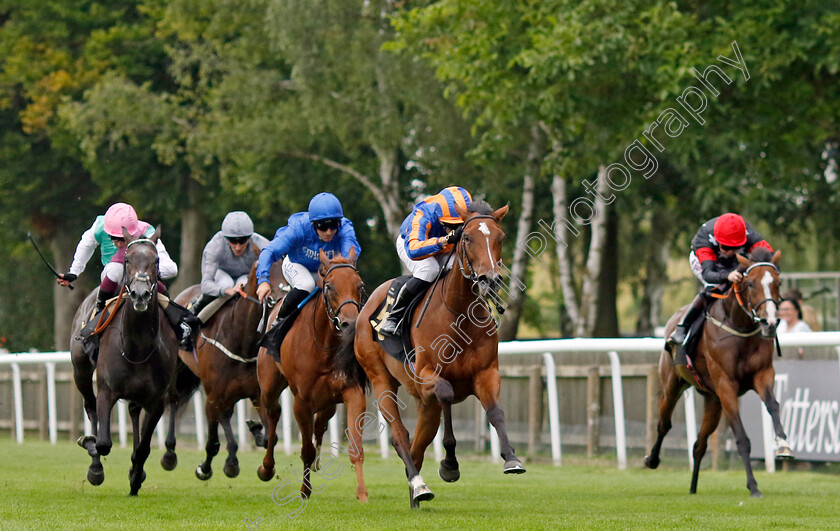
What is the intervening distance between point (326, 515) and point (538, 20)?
10.9 meters

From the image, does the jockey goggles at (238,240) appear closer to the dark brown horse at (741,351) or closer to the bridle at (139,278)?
the bridle at (139,278)

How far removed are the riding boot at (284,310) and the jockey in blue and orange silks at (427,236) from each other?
3.78 ft

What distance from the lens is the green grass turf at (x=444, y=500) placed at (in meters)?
7.57

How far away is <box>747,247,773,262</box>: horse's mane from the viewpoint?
32.1ft

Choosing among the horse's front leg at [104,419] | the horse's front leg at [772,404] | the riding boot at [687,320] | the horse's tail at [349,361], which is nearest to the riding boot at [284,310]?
the horse's tail at [349,361]

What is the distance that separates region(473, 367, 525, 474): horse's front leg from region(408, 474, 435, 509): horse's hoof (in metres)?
0.56

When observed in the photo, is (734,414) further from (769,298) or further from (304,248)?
(304,248)

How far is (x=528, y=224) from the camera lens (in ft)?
77.2

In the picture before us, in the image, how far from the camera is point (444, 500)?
9.38 metres

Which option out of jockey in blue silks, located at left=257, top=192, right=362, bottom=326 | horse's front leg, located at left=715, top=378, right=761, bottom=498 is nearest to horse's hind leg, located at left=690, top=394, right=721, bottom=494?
horse's front leg, located at left=715, top=378, right=761, bottom=498

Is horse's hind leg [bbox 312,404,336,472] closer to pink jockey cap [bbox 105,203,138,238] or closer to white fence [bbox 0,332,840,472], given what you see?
white fence [bbox 0,332,840,472]

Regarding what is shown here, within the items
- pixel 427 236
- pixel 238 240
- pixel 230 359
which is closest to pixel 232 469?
pixel 230 359

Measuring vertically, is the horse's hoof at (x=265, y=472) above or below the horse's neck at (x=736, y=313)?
below

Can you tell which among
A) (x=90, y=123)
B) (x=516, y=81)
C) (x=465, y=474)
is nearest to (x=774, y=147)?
(x=516, y=81)
